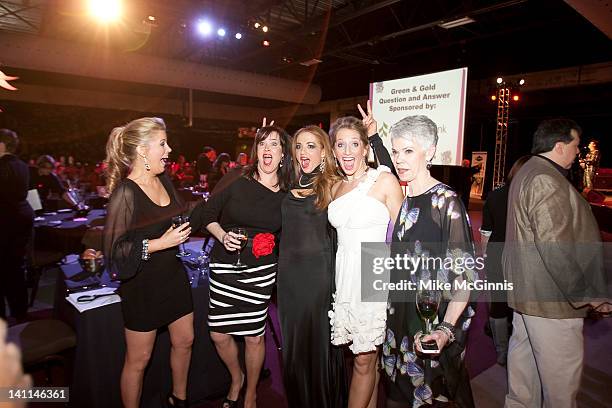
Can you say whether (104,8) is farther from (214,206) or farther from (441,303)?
(441,303)

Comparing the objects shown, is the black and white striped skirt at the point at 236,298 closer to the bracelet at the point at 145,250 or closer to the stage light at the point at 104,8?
the bracelet at the point at 145,250

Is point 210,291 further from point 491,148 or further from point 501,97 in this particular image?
point 491,148

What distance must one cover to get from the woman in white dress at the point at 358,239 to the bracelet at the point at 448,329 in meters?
0.49

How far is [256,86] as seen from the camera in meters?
11.7

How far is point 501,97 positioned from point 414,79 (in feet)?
19.3

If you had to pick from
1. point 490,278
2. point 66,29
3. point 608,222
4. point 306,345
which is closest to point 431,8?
point 608,222

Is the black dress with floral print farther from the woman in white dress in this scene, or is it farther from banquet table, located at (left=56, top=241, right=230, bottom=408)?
banquet table, located at (left=56, top=241, right=230, bottom=408)

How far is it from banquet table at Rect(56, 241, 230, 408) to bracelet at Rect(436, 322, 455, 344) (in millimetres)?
1634

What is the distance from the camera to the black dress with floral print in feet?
5.46

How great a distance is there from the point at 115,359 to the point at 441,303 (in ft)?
6.29

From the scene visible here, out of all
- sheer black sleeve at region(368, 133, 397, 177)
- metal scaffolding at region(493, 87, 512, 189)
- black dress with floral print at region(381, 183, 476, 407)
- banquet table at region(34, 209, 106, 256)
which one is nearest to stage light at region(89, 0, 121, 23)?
banquet table at region(34, 209, 106, 256)

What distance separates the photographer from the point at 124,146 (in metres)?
2.09

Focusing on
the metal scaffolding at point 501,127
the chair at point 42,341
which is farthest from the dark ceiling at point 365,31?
the chair at point 42,341

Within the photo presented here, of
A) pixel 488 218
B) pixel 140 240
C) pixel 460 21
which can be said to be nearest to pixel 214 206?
pixel 140 240
